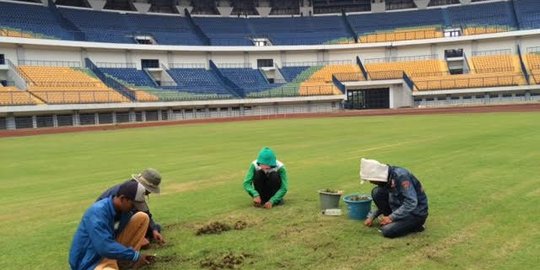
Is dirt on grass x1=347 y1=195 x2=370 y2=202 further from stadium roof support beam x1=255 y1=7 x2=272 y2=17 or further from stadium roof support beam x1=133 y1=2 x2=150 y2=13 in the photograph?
stadium roof support beam x1=255 y1=7 x2=272 y2=17

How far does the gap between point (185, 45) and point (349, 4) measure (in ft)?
90.2

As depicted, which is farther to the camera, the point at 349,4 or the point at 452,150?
the point at 349,4

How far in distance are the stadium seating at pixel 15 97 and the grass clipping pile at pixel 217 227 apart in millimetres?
39589

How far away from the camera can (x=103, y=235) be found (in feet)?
16.5

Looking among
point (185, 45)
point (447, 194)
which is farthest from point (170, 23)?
point (447, 194)

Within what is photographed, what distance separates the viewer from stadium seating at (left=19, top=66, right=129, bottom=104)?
45.2 meters

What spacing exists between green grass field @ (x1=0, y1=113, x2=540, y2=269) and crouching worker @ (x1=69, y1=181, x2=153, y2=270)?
101 centimetres

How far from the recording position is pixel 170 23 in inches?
2665

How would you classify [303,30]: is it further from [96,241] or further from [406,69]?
[96,241]

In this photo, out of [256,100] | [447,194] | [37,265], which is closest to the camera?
[37,265]

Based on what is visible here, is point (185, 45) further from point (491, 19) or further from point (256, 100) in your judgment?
point (491, 19)

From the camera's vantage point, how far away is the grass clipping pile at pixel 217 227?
761 centimetres

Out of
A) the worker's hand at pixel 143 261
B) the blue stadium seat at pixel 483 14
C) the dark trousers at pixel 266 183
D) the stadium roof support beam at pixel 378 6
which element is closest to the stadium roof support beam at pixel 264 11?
the stadium roof support beam at pixel 378 6

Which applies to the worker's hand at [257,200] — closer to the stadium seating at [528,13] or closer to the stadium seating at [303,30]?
the stadium seating at [303,30]
